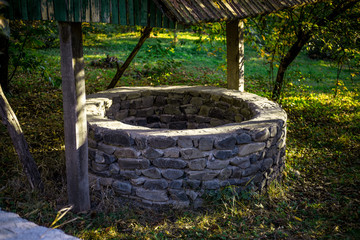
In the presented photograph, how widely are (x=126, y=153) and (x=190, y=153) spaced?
0.78 m

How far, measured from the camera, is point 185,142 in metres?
3.97

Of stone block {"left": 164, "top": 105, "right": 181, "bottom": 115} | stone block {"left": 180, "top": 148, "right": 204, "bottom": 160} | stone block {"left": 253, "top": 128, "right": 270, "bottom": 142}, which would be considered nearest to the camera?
stone block {"left": 180, "top": 148, "right": 204, "bottom": 160}

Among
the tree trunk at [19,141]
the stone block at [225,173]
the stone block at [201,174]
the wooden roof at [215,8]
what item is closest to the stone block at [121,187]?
the stone block at [201,174]

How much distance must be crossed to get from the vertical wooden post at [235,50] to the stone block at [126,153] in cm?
299

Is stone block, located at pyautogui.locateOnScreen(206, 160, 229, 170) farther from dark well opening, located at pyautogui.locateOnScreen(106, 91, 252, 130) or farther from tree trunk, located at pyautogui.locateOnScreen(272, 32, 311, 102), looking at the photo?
tree trunk, located at pyautogui.locateOnScreen(272, 32, 311, 102)

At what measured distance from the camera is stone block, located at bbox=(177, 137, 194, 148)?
3.96 metres

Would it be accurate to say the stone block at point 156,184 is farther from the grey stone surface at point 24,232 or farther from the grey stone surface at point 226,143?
the grey stone surface at point 24,232

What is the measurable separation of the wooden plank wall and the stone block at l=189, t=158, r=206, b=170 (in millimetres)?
1634

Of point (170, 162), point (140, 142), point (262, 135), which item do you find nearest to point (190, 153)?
point (170, 162)

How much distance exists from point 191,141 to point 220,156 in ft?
1.35

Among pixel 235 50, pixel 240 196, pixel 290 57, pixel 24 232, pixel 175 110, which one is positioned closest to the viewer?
pixel 24 232

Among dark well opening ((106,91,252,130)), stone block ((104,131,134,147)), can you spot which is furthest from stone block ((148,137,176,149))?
dark well opening ((106,91,252,130))

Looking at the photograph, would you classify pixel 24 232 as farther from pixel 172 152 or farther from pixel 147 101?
pixel 147 101

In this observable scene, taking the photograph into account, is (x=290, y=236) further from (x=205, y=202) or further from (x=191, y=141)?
(x=191, y=141)
